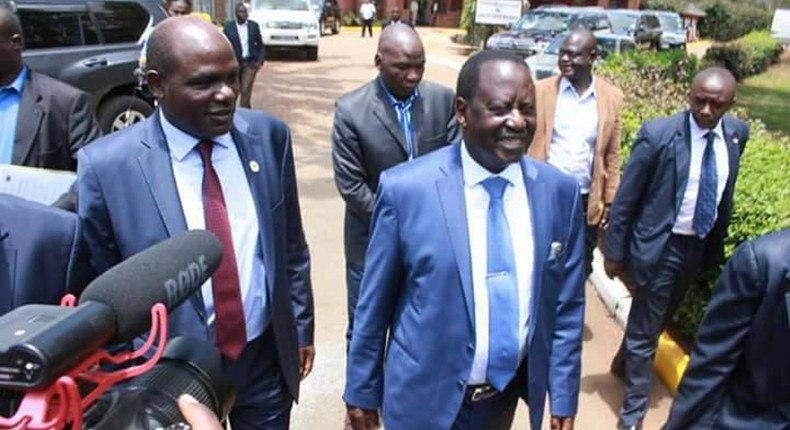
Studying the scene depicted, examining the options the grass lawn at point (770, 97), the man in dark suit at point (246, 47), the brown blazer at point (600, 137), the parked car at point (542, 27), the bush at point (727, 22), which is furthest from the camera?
the bush at point (727, 22)

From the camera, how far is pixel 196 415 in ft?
3.60

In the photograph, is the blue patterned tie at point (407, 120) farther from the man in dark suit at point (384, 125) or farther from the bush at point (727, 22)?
the bush at point (727, 22)

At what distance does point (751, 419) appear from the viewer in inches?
71.1

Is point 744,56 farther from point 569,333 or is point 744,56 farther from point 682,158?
point 569,333

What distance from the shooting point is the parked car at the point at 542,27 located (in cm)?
1552

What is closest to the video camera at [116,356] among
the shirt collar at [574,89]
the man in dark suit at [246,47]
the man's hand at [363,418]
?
the man's hand at [363,418]

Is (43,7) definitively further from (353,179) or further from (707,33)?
(707,33)

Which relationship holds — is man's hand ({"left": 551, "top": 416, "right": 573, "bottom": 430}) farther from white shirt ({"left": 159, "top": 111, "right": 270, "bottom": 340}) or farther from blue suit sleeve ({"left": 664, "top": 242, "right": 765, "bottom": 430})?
white shirt ({"left": 159, "top": 111, "right": 270, "bottom": 340})

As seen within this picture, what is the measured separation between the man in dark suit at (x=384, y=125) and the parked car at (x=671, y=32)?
16811mm

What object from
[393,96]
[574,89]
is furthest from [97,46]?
[574,89]

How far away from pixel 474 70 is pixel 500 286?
65 centimetres

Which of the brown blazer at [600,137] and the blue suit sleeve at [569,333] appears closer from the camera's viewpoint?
the blue suit sleeve at [569,333]

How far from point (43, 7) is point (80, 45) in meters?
0.55

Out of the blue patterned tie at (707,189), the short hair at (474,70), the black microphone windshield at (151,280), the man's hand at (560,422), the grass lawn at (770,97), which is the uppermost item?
the short hair at (474,70)
